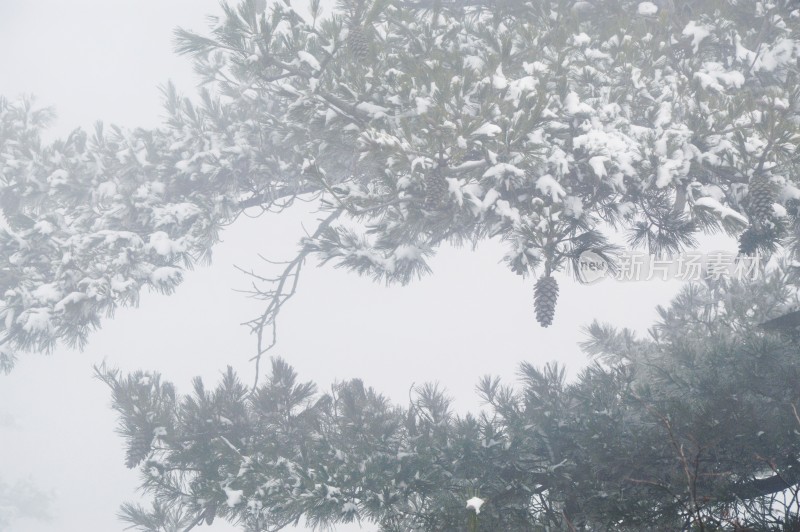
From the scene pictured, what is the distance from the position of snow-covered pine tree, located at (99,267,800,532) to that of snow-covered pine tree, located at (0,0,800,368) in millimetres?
963

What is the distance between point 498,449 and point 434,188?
1677 mm

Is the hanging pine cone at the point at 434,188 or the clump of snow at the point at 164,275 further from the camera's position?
the clump of snow at the point at 164,275

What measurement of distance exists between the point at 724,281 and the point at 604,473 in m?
3.59

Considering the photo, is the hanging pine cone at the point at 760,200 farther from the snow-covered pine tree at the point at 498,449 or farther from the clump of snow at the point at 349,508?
the clump of snow at the point at 349,508

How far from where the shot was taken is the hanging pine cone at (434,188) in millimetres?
3973

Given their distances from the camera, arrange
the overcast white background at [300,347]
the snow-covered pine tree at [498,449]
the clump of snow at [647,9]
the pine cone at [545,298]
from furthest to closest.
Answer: the overcast white background at [300,347], the clump of snow at [647,9], the pine cone at [545,298], the snow-covered pine tree at [498,449]

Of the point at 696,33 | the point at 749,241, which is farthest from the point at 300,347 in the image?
the point at 749,241

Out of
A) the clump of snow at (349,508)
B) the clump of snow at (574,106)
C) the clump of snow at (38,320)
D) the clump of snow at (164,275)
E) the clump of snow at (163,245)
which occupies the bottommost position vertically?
the clump of snow at (349,508)

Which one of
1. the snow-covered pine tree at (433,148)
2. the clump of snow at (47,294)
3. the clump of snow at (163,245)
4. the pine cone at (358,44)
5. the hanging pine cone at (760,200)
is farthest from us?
the clump of snow at (163,245)

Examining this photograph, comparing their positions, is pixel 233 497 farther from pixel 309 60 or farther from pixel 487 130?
pixel 309 60

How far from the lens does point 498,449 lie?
3.79m

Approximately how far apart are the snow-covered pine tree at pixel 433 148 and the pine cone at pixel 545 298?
0.14 meters

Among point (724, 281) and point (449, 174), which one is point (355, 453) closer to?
point (449, 174)

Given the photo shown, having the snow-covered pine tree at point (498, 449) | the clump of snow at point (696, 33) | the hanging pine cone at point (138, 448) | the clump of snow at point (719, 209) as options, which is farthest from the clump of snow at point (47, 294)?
the clump of snow at point (696, 33)
